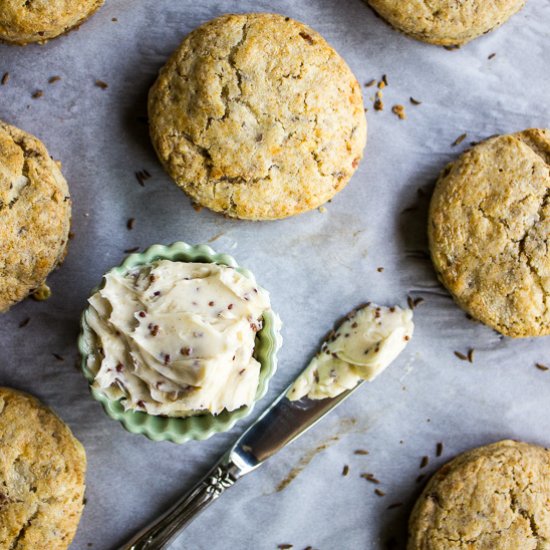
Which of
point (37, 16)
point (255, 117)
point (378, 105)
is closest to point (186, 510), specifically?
point (255, 117)

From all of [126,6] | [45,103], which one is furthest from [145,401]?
[126,6]

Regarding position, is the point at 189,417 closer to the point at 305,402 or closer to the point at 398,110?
the point at 305,402

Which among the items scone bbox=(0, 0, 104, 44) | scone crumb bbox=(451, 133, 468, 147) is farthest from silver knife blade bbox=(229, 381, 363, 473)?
scone bbox=(0, 0, 104, 44)

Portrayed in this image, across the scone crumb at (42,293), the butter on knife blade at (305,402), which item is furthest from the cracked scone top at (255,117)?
the scone crumb at (42,293)

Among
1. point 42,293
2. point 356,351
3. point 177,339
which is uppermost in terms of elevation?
point 177,339

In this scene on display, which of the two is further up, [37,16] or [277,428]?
[37,16]
